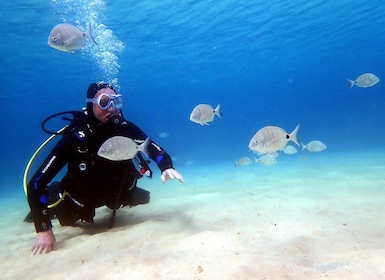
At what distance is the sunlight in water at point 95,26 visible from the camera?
18.2 m

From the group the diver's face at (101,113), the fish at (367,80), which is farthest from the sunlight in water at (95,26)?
the fish at (367,80)

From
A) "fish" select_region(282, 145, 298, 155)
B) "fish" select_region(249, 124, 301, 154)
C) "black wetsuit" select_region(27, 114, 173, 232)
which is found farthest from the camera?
"fish" select_region(282, 145, 298, 155)

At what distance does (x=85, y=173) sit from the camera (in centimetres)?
467

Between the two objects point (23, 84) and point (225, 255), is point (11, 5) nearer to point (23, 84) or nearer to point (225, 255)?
point (23, 84)

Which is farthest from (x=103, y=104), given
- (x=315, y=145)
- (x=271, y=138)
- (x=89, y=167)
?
(x=315, y=145)

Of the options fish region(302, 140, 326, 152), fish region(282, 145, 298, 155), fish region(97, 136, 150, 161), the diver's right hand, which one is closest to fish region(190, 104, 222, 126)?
fish region(97, 136, 150, 161)

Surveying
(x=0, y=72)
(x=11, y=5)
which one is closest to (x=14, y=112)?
(x=0, y=72)

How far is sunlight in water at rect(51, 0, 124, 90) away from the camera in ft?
59.9

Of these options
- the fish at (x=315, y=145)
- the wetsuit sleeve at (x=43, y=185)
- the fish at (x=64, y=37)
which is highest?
the fish at (x=64, y=37)

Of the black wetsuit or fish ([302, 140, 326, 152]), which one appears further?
fish ([302, 140, 326, 152])

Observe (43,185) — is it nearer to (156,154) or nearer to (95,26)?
(156,154)

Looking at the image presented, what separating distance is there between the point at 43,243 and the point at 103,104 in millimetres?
2221

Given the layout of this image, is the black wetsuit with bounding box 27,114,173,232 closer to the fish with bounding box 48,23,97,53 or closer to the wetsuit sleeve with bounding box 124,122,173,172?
the wetsuit sleeve with bounding box 124,122,173,172

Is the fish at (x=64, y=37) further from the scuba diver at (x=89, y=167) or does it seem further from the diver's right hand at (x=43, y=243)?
the diver's right hand at (x=43, y=243)
